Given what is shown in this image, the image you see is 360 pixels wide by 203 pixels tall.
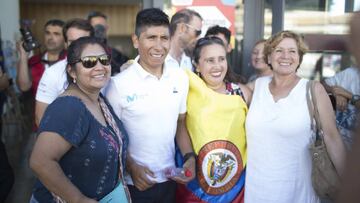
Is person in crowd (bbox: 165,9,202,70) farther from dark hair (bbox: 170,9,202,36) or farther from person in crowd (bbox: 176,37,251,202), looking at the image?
person in crowd (bbox: 176,37,251,202)

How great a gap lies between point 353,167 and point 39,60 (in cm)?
345

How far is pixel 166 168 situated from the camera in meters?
2.62

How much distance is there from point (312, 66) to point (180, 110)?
3.15 metres

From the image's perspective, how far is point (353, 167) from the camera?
3.44ft

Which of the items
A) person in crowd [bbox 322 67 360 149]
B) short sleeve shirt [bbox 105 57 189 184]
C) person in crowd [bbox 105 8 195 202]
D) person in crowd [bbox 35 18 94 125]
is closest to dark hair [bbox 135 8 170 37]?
person in crowd [bbox 105 8 195 202]

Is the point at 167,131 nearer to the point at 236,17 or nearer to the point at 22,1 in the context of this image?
the point at 236,17

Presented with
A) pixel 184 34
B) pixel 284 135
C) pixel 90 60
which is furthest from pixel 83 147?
pixel 184 34

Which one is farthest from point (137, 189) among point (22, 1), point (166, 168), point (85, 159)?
point (22, 1)

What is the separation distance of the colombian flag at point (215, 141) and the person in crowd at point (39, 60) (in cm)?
142

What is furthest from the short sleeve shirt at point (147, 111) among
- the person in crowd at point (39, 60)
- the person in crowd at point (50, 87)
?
the person in crowd at point (39, 60)

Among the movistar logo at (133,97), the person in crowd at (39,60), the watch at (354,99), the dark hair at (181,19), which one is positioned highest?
the dark hair at (181,19)

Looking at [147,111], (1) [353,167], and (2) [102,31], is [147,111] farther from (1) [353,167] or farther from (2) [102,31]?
(2) [102,31]

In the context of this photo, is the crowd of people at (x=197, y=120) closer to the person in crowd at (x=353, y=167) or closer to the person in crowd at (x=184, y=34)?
the person in crowd at (x=184, y=34)

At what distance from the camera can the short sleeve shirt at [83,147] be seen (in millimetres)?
1912
